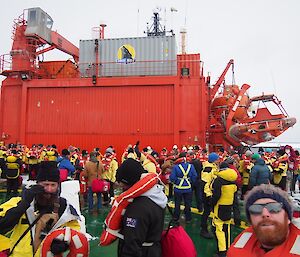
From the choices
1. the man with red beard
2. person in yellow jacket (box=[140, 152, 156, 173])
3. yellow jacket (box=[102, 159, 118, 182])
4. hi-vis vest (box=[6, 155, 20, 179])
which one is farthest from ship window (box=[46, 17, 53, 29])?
the man with red beard

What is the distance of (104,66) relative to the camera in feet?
56.3

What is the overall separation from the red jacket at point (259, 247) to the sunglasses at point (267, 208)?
0.44 feet

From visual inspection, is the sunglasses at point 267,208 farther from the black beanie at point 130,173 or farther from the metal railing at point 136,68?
the metal railing at point 136,68

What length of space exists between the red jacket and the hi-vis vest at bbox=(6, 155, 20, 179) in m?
10.2

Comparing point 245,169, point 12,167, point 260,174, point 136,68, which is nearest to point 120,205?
point 260,174

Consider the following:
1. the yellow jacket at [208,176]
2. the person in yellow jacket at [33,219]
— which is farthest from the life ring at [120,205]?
the yellow jacket at [208,176]

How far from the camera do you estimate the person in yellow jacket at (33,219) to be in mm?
2404

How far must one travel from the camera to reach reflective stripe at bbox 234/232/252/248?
1826mm

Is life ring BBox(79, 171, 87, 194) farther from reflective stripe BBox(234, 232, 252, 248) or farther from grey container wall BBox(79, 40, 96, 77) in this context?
grey container wall BBox(79, 40, 96, 77)

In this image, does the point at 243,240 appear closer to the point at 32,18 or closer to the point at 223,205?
the point at 223,205

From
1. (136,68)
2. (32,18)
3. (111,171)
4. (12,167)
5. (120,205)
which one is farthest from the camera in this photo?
(32,18)

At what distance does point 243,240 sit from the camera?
1.84m

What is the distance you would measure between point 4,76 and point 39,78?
2045mm

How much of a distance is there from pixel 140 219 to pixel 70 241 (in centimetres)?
63
